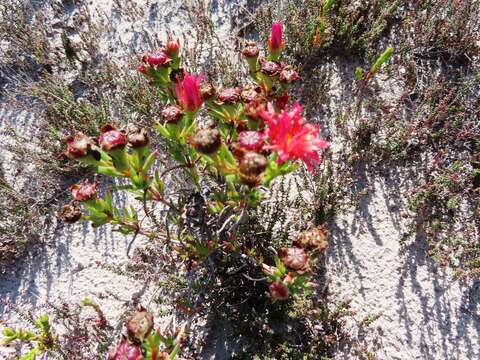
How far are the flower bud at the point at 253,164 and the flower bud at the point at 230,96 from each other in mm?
472

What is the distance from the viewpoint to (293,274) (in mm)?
1907

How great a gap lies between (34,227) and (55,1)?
221 cm

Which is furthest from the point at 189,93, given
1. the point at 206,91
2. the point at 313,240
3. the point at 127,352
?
the point at 127,352

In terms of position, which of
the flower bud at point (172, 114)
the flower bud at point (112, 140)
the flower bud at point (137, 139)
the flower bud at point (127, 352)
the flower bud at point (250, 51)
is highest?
the flower bud at point (250, 51)

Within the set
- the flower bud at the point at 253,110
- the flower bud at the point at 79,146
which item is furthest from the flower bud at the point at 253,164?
the flower bud at the point at 79,146

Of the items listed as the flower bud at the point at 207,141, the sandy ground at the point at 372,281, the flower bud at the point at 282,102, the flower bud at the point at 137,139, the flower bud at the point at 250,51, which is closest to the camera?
the flower bud at the point at 207,141

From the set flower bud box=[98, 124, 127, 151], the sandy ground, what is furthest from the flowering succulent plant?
the sandy ground

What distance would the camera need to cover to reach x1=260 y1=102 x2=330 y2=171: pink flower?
163 cm

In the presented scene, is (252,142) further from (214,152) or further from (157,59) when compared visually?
(157,59)

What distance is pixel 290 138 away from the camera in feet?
5.48

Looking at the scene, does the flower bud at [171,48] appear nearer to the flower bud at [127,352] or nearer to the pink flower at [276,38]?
the pink flower at [276,38]

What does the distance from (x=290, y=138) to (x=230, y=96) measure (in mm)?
448

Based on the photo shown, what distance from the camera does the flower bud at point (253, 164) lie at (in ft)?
5.10

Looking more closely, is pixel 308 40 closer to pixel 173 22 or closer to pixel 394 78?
pixel 394 78
